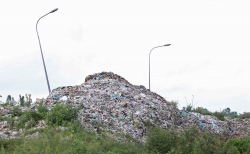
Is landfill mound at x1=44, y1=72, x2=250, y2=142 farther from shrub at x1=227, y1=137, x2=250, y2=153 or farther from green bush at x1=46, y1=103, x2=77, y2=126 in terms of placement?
shrub at x1=227, y1=137, x2=250, y2=153

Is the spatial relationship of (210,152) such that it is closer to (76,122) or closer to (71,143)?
(71,143)

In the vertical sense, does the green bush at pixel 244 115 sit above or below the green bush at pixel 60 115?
below

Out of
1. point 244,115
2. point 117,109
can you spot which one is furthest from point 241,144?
point 244,115

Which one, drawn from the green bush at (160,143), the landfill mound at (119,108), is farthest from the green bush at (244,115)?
the green bush at (160,143)

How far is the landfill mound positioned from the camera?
15562 mm

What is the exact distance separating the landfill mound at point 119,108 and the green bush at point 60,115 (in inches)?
15.3

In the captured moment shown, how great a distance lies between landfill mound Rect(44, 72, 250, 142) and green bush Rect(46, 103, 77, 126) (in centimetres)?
39

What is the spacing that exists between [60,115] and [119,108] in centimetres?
339

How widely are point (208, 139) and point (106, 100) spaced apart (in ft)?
21.9

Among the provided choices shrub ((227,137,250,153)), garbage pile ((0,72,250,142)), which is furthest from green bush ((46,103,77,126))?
shrub ((227,137,250,153))

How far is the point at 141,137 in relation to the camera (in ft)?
50.4

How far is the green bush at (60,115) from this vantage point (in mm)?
14312

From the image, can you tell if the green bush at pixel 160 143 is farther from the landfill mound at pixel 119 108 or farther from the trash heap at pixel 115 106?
the trash heap at pixel 115 106

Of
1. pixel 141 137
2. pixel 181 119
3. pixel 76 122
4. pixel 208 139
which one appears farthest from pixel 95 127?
pixel 181 119
